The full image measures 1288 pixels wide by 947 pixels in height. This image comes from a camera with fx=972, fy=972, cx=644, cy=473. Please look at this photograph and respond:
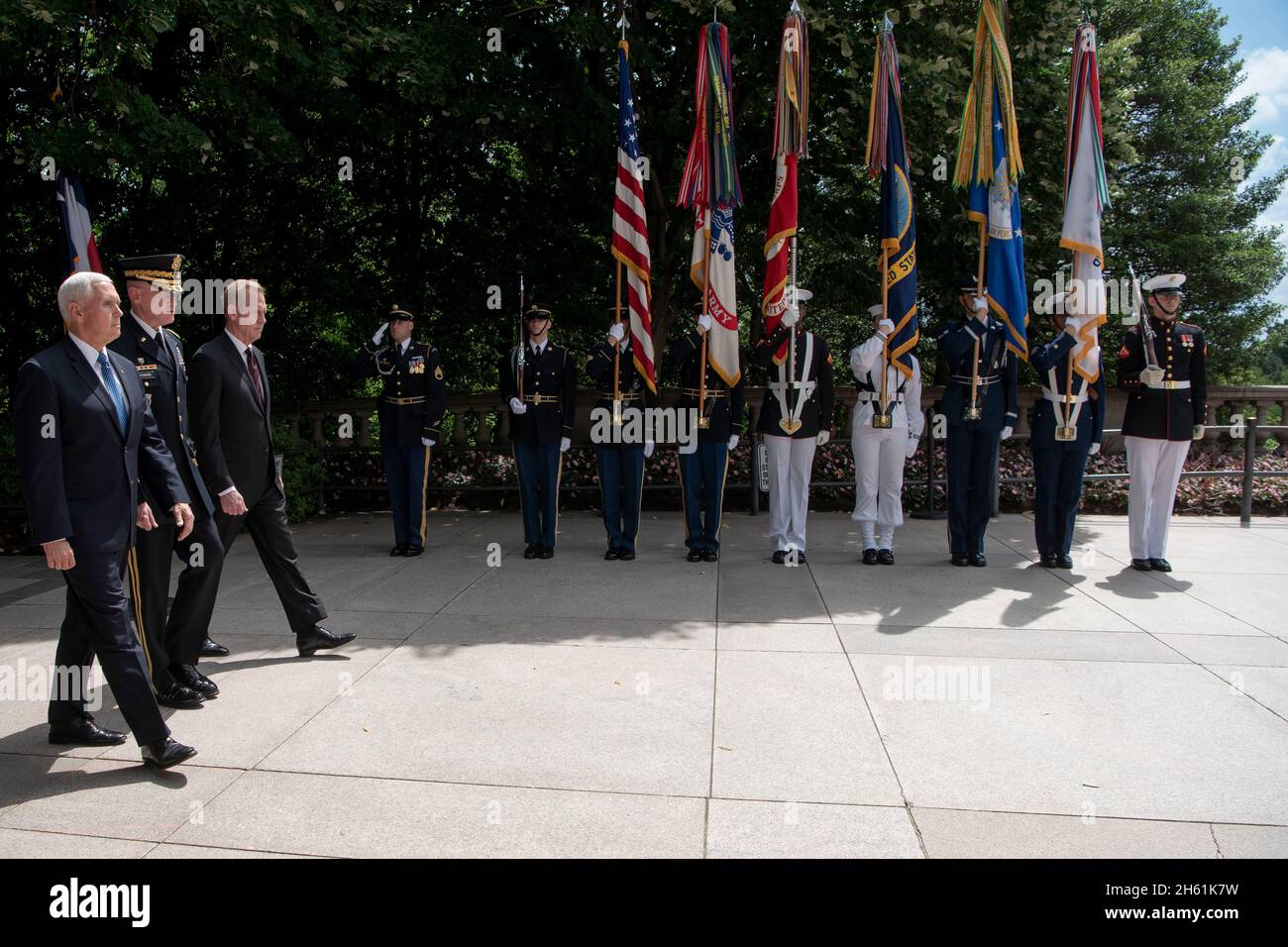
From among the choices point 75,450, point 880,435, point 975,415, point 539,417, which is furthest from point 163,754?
point 975,415

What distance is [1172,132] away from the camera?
62.8 ft

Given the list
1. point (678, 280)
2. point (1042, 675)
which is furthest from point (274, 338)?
point (1042, 675)

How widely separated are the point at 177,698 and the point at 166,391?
1.52 meters

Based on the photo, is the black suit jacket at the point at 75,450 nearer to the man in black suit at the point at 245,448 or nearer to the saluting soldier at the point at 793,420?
the man in black suit at the point at 245,448

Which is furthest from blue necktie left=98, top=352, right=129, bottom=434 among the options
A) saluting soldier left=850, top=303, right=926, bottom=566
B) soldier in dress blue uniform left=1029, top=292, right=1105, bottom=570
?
soldier in dress blue uniform left=1029, top=292, right=1105, bottom=570

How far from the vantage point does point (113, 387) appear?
401cm

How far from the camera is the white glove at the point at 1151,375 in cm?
771

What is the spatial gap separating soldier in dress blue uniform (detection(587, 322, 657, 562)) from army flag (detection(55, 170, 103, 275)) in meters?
4.23

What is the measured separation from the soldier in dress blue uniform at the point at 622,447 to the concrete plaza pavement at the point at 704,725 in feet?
3.23

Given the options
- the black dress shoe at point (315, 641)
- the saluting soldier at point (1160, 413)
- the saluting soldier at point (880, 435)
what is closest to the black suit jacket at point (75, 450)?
the black dress shoe at point (315, 641)

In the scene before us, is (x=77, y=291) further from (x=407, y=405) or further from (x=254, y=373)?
(x=407, y=405)

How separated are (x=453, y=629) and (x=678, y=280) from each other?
7081 mm

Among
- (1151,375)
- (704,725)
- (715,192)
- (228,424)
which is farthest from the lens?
(715,192)

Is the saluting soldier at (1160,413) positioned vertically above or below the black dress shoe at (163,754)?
above
